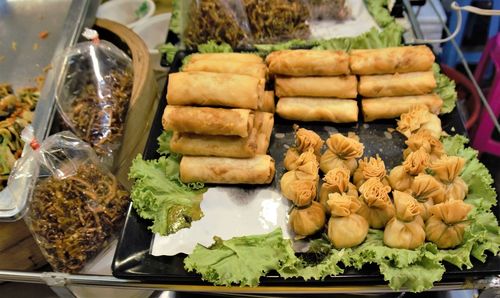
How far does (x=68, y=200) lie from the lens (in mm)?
1988

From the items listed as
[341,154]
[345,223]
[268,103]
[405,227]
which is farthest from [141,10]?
[405,227]

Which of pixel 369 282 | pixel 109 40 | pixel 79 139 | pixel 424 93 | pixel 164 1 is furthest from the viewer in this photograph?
pixel 164 1

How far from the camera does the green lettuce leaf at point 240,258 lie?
5.63 feet

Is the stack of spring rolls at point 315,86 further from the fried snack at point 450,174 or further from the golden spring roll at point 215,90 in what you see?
the fried snack at point 450,174

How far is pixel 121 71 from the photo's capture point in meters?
2.48

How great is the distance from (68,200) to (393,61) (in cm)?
163

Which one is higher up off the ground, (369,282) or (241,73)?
(241,73)

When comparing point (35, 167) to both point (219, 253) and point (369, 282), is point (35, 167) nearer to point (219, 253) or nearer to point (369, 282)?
point (219, 253)

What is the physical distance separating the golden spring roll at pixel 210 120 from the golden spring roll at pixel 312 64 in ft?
1.37

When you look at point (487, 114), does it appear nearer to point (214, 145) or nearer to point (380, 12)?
point (380, 12)

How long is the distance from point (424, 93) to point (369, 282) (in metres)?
1.04

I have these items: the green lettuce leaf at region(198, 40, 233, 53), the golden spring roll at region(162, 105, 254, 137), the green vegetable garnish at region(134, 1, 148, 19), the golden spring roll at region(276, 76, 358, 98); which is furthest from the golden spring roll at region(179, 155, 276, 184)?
the green vegetable garnish at region(134, 1, 148, 19)

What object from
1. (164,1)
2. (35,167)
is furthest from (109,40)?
(35,167)

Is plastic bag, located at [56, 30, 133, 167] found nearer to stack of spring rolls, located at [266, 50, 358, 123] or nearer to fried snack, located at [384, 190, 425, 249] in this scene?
stack of spring rolls, located at [266, 50, 358, 123]
